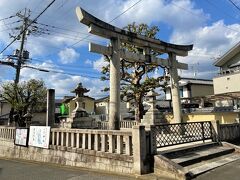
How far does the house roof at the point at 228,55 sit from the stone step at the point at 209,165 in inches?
661

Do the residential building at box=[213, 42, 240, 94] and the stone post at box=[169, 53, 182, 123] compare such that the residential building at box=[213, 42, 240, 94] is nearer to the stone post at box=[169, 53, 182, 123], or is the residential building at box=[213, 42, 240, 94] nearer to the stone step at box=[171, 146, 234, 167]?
the stone post at box=[169, 53, 182, 123]

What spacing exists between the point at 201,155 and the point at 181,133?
4.45 ft

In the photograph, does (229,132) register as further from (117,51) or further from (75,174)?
(75,174)

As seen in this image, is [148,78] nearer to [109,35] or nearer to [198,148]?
[109,35]

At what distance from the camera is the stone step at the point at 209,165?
7461 mm

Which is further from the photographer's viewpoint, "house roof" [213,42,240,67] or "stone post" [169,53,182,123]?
"house roof" [213,42,240,67]

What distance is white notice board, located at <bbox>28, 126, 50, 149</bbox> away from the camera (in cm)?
1230

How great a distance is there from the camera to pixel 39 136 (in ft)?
42.6

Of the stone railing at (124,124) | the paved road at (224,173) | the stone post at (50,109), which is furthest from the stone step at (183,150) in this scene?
the stone post at (50,109)

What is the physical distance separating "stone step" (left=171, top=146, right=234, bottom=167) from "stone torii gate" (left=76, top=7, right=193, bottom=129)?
4009 mm

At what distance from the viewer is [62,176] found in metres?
9.02

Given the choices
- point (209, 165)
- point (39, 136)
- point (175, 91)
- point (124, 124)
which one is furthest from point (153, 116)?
point (209, 165)

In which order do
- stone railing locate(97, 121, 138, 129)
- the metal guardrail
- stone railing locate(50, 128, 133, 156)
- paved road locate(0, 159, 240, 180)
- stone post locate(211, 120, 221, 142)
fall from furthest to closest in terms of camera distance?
stone railing locate(97, 121, 138, 129) < stone post locate(211, 120, 221, 142) < the metal guardrail < stone railing locate(50, 128, 133, 156) < paved road locate(0, 159, 240, 180)

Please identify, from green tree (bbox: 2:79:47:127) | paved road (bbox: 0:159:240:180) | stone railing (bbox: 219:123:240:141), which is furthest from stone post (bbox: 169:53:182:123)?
green tree (bbox: 2:79:47:127)
